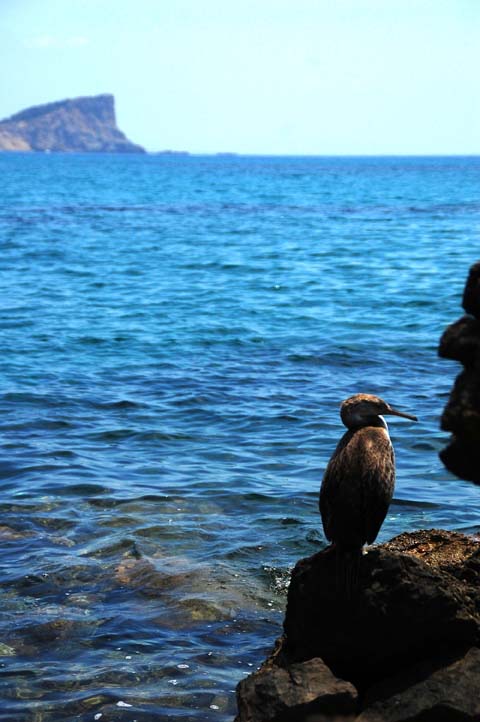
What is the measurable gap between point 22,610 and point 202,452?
4.81 m

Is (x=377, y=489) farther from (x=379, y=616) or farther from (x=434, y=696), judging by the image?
(x=434, y=696)

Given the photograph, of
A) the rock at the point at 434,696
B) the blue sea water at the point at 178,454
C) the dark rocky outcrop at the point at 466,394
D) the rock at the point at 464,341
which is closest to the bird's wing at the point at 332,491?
the rock at the point at 434,696

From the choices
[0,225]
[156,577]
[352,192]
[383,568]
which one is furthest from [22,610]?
[352,192]

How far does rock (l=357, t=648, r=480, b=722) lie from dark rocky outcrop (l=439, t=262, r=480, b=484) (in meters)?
1.15

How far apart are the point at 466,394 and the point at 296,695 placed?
1933 millimetres

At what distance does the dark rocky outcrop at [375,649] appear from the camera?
579cm

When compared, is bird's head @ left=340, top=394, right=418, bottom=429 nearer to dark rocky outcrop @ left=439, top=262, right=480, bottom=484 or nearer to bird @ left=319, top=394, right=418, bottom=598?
bird @ left=319, top=394, right=418, bottom=598

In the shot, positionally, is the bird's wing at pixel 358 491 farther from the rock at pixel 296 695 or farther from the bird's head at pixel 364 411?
the rock at pixel 296 695

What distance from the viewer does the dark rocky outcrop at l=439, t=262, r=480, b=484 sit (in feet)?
17.1

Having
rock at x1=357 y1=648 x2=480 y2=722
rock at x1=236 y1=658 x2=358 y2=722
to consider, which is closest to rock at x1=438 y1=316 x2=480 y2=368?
rock at x1=357 y1=648 x2=480 y2=722

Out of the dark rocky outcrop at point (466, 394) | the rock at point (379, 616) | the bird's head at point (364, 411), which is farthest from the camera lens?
the bird's head at point (364, 411)

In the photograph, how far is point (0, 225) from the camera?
4669cm

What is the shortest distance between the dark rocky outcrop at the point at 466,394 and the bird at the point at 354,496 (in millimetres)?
988

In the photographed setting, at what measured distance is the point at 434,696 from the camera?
5734mm
